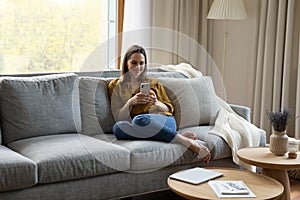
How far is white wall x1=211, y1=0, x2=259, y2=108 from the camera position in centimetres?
471

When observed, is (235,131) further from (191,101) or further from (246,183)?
(246,183)

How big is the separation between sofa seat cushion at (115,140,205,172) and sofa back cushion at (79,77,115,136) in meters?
0.25

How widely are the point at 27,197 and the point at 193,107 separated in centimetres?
144

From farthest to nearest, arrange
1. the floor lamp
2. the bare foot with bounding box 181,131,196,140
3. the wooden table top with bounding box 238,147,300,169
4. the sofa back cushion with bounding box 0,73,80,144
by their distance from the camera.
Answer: the floor lamp, the bare foot with bounding box 181,131,196,140, the sofa back cushion with bounding box 0,73,80,144, the wooden table top with bounding box 238,147,300,169

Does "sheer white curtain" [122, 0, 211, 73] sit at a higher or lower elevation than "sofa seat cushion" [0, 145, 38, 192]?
higher

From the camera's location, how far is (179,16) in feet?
16.0

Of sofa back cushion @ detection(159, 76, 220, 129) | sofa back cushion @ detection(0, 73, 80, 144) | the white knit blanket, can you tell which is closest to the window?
sofa back cushion @ detection(0, 73, 80, 144)

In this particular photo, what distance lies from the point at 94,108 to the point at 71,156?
646 mm

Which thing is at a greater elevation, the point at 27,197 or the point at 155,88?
the point at 155,88

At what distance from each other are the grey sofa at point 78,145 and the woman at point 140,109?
59 millimetres

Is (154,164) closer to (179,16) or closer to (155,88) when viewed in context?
(155,88)

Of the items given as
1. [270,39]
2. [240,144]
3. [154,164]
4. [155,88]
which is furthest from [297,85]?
[154,164]

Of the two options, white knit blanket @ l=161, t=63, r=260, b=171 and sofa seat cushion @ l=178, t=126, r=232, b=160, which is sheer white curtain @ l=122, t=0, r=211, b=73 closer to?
white knit blanket @ l=161, t=63, r=260, b=171

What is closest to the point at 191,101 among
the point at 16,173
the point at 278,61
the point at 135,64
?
the point at 135,64
